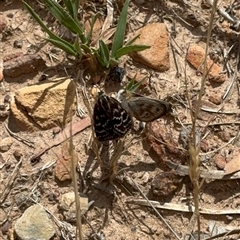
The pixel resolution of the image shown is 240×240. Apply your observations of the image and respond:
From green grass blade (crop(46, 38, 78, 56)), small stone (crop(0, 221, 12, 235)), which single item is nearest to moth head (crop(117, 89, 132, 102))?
green grass blade (crop(46, 38, 78, 56))

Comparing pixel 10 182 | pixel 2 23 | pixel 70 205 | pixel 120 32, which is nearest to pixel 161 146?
pixel 70 205

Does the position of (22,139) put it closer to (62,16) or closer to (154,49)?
(62,16)

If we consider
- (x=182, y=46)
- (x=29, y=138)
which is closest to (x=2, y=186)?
(x=29, y=138)

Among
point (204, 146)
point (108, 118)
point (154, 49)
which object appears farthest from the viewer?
point (154, 49)

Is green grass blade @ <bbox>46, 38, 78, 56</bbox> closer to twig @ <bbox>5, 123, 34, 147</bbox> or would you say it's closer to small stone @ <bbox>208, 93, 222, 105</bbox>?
twig @ <bbox>5, 123, 34, 147</bbox>

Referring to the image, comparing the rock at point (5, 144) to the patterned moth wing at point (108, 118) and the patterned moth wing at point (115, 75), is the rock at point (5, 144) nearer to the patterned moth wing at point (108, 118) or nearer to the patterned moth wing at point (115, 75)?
the patterned moth wing at point (108, 118)

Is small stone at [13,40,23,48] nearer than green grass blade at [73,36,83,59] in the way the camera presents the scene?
No
